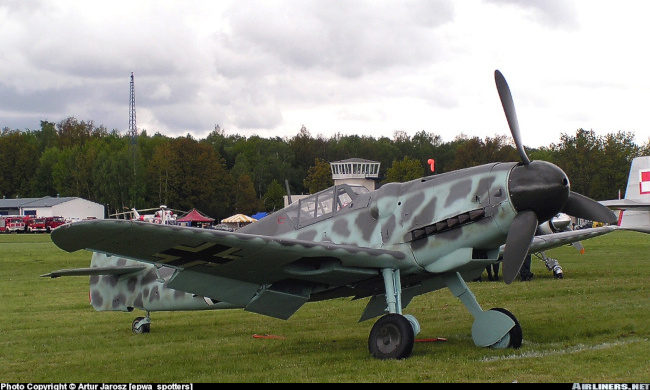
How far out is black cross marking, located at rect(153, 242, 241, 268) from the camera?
7.66 meters

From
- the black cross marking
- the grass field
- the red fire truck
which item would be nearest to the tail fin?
the grass field

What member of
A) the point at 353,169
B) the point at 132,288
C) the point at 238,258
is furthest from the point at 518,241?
the point at 353,169

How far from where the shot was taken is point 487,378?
22.3 feet

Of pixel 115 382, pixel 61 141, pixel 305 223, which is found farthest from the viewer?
pixel 61 141

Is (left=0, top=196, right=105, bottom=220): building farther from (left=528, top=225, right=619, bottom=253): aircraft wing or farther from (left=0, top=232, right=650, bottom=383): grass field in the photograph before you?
(left=528, top=225, right=619, bottom=253): aircraft wing

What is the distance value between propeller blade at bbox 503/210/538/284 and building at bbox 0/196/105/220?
312 ft

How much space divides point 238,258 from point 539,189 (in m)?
3.42

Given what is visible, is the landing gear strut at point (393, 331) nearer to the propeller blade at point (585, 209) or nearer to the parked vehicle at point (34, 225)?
the propeller blade at point (585, 209)

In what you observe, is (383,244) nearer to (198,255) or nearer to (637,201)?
(198,255)

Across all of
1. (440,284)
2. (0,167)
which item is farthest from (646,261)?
(0,167)

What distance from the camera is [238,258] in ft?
26.3

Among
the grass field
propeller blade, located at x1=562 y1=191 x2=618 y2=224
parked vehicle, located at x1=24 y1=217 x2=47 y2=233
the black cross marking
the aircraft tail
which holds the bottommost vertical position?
the grass field

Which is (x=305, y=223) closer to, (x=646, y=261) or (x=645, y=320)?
(x=645, y=320)

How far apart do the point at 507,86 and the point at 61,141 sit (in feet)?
459
